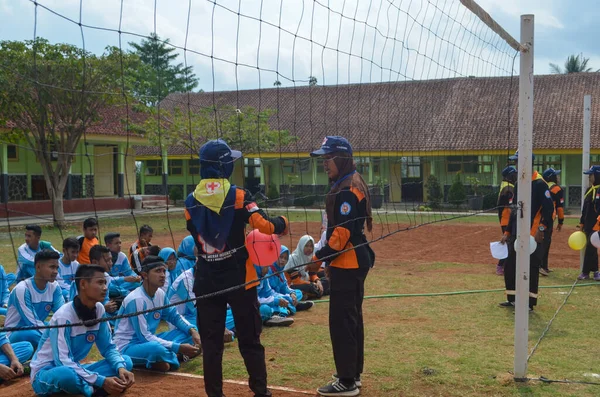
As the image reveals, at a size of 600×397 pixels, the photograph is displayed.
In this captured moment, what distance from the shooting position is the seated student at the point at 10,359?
5004 millimetres

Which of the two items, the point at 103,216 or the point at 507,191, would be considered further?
the point at 507,191

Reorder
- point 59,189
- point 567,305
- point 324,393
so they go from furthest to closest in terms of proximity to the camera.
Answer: point 59,189, point 567,305, point 324,393

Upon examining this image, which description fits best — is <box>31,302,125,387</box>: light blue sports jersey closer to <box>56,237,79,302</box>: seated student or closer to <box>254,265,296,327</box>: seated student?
<box>254,265,296,327</box>: seated student

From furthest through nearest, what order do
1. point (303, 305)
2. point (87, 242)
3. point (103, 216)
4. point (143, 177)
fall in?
point (143, 177) → point (87, 242) → point (303, 305) → point (103, 216)

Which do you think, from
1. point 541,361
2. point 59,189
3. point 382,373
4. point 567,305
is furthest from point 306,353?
point 59,189

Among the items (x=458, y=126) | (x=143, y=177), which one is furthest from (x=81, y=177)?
(x=458, y=126)

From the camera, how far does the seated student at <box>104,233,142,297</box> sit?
25.7 feet

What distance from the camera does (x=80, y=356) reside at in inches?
190

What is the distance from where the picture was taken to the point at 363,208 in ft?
15.3

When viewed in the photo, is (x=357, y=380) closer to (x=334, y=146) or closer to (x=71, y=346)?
(x=334, y=146)

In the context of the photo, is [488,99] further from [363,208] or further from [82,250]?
[363,208]

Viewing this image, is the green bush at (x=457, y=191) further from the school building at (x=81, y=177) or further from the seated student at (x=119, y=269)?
the seated student at (x=119, y=269)

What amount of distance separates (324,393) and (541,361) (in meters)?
2.00

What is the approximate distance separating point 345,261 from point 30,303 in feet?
9.56
